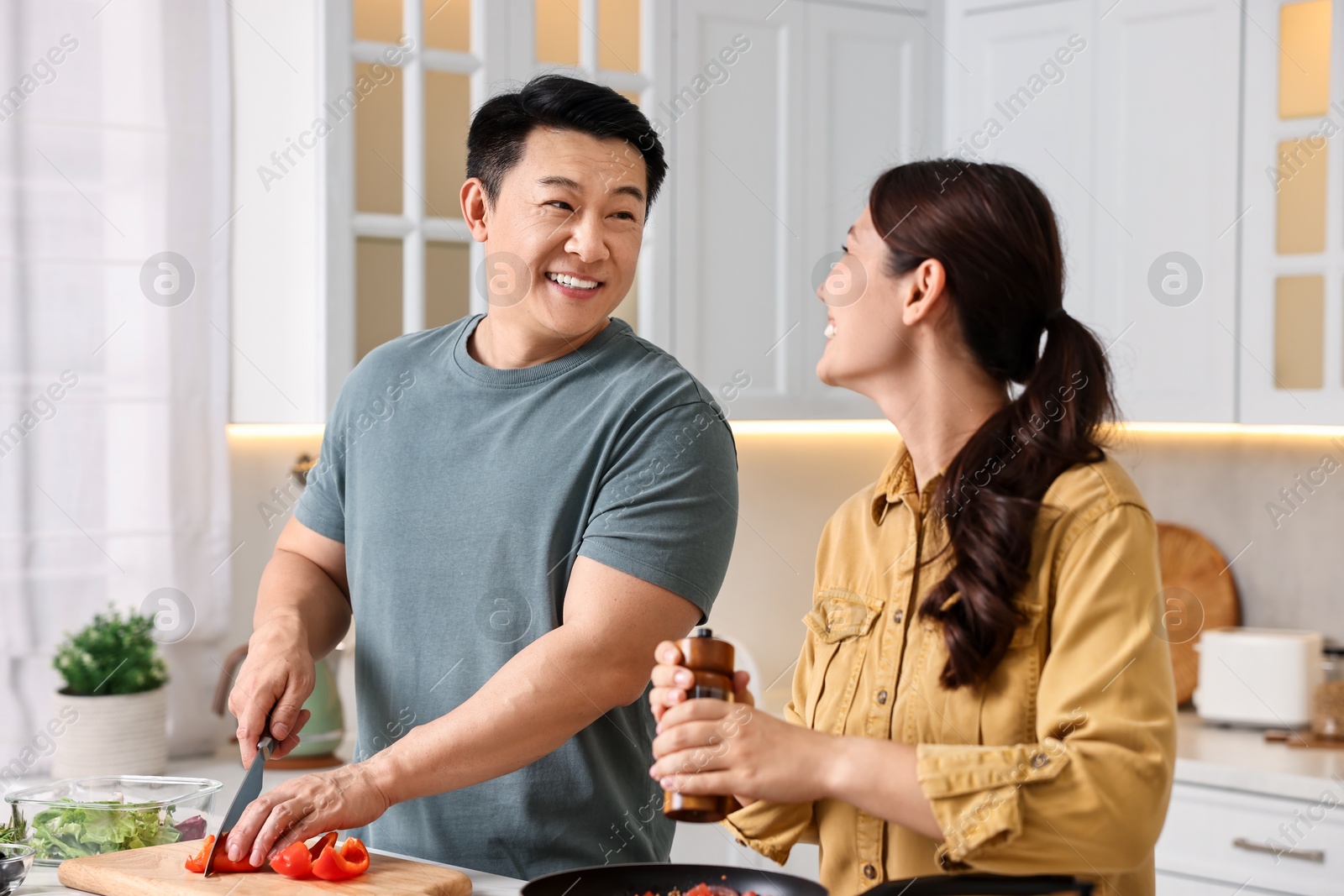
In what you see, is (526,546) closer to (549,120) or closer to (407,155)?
(549,120)

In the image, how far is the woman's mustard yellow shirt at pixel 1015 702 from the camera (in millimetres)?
956

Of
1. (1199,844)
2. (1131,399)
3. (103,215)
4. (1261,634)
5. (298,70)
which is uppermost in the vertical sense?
(298,70)

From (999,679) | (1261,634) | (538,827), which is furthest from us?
(1261,634)

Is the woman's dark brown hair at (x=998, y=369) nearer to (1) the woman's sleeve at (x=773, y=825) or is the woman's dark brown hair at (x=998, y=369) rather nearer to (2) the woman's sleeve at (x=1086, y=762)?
(2) the woman's sleeve at (x=1086, y=762)

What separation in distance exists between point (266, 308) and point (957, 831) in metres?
1.82

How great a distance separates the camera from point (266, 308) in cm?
244

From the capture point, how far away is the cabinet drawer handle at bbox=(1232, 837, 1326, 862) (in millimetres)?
2232

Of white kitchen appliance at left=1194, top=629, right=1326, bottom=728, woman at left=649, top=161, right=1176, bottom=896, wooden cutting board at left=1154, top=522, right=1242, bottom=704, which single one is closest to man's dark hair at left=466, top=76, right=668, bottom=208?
woman at left=649, top=161, right=1176, bottom=896

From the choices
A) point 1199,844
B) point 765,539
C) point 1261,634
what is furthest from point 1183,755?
point 765,539

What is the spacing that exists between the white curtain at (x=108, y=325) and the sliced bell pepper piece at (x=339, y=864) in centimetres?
136

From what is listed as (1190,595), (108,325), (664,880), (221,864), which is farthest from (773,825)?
(1190,595)

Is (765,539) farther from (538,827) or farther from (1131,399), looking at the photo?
(538,827)

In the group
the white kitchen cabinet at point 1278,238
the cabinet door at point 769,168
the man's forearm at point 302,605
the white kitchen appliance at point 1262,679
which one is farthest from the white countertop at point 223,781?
the white kitchen cabinet at point 1278,238

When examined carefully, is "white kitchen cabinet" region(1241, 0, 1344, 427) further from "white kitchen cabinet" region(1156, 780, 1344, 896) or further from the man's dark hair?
the man's dark hair
